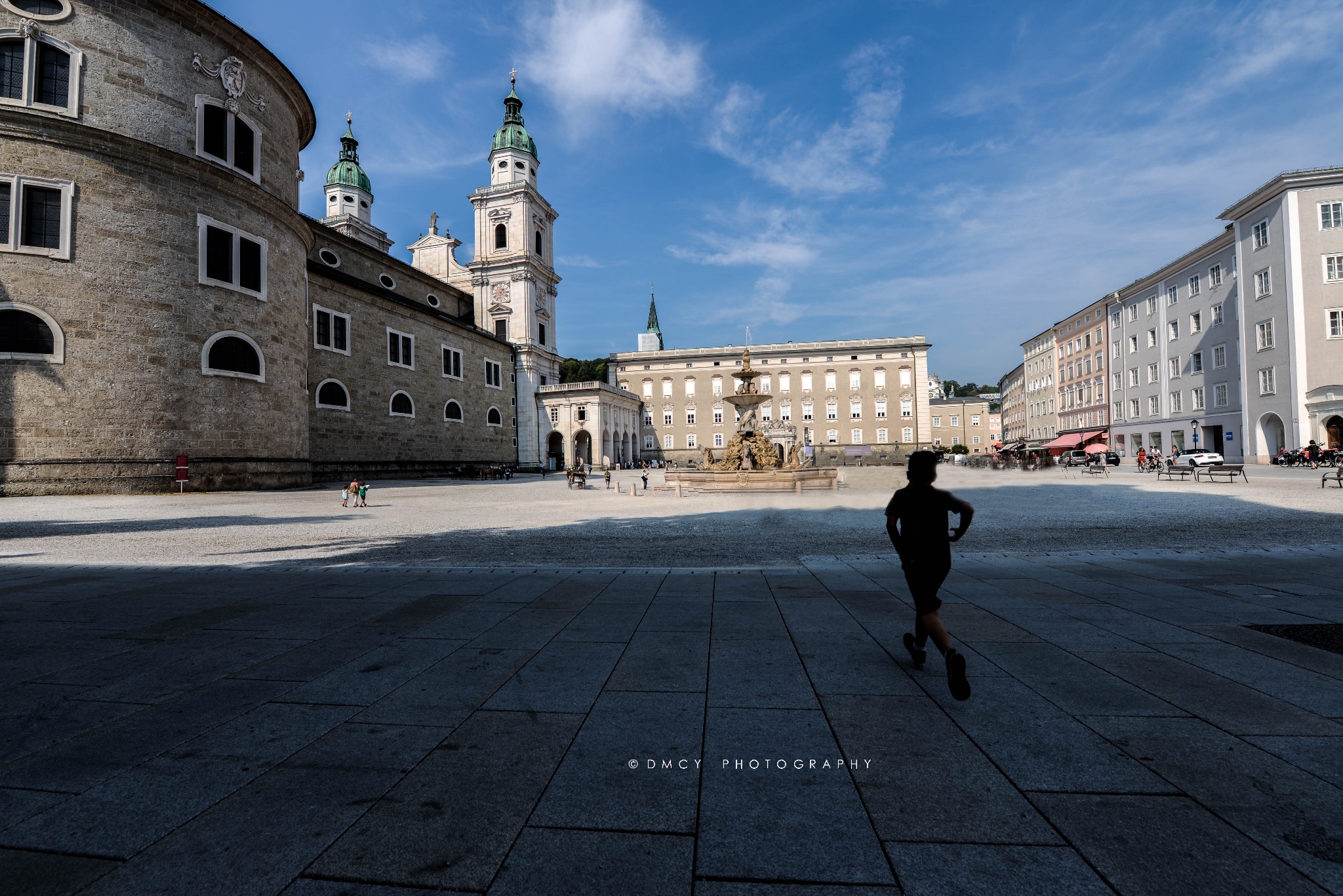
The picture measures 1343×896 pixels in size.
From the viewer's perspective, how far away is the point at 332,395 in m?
32.9

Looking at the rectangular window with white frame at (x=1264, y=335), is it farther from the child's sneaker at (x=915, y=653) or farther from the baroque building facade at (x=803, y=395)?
the child's sneaker at (x=915, y=653)

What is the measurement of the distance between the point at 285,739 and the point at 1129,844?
377cm

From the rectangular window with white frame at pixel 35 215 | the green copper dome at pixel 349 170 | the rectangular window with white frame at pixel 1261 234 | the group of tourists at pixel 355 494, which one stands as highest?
the green copper dome at pixel 349 170

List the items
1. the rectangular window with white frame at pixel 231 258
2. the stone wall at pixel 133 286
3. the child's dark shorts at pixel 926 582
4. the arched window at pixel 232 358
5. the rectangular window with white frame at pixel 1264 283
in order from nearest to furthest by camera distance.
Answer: the child's dark shorts at pixel 926 582 < the stone wall at pixel 133 286 < the arched window at pixel 232 358 < the rectangular window with white frame at pixel 231 258 < the rectangular window with white frame at pixel 1264 283

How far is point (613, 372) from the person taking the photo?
75812 mm

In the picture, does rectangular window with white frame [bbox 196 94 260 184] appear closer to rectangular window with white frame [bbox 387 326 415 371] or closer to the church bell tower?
rectangular window with white frame [bbox 387 326 415 371]

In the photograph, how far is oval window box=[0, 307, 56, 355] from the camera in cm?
1895

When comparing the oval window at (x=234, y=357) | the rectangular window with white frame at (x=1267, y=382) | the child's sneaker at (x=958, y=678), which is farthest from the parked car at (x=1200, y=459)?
the oval window at (x=234, y=357)

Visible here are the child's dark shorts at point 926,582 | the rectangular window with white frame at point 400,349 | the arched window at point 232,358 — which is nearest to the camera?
the child's dark shorts at point 926,582

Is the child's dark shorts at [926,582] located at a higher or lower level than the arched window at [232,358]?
lower

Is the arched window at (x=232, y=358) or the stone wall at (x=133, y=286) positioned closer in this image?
the stone wall at (x=133, y=286)

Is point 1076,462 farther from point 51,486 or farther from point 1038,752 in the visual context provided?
point 51,486

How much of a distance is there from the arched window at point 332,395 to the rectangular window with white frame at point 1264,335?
177 feet

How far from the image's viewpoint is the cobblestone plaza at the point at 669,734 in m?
2.06
